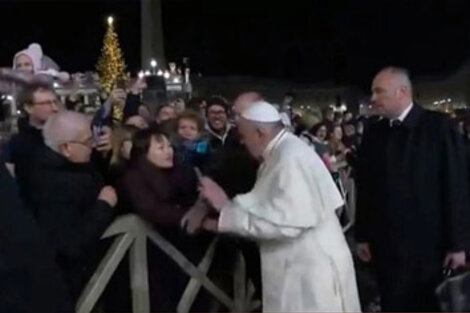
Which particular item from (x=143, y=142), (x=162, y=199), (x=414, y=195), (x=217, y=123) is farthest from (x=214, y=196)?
(x=217, y=123)

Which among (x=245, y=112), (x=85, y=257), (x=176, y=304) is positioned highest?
(x=245, y=112)

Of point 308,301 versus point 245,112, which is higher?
point 245,112

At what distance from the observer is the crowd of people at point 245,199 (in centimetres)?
578

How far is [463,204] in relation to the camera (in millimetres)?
6879

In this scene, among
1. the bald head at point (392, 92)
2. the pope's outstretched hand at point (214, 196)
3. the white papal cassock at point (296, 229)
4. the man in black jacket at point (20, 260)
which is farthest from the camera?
the bald head at point (392, 92)

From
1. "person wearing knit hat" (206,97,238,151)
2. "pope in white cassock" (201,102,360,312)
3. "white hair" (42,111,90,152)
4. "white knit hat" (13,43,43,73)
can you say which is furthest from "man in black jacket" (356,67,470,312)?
"white knit hat" (13,43,43,73)

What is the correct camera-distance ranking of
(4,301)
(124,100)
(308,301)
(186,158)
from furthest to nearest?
(124,100)
(186,158)
(308,301)
(4,301)

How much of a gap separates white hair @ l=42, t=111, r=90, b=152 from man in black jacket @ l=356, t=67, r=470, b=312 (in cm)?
192

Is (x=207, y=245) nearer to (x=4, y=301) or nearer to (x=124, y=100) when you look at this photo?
(x=4, y=301)

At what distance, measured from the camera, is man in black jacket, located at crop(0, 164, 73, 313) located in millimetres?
4875

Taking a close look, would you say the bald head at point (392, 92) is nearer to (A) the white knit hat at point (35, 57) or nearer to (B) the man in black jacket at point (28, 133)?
(B) the man in black jacket at point (28, 133)

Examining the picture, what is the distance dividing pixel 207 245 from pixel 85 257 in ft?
3.98

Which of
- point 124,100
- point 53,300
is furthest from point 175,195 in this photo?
point 124,100

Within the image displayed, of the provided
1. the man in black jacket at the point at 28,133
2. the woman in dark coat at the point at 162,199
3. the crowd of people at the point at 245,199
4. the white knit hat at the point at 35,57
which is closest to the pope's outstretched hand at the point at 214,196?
the crowd of people at the point at 245,199
